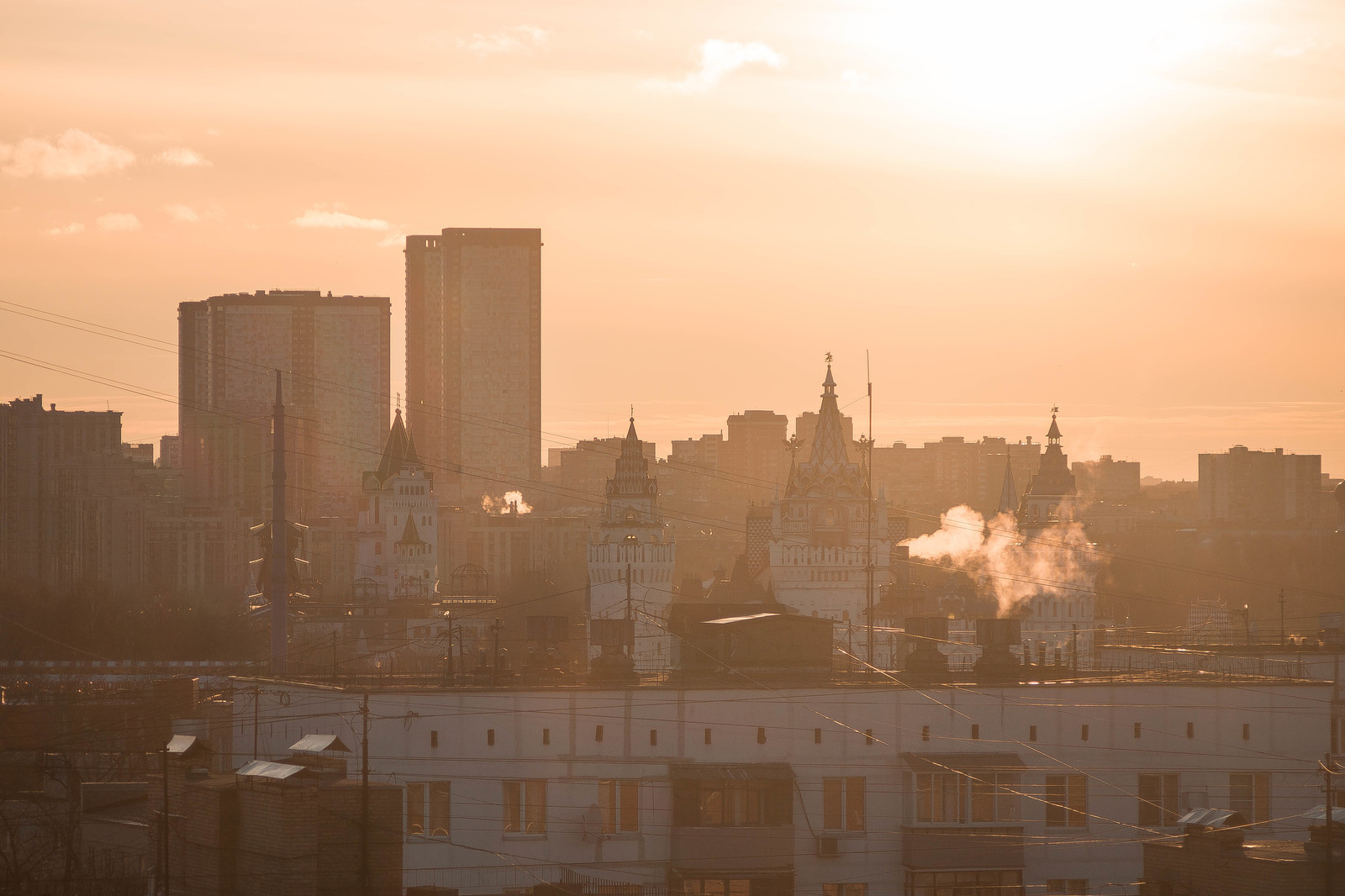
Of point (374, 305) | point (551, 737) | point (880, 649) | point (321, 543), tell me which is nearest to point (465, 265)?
point (374, 305)

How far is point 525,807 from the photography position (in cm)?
2941

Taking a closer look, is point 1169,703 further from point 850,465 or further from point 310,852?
point 850,465

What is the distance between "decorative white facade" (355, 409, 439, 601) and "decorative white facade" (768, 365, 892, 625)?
87.7 ft

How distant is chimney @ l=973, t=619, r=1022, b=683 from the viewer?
107 ft

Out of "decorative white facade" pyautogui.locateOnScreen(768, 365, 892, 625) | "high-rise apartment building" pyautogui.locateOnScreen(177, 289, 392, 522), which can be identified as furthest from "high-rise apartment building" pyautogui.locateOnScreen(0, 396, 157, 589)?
"decorative white facade" pyautogui.locateOnScreen(768, 365, 892, 625)

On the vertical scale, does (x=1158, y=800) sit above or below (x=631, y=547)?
below

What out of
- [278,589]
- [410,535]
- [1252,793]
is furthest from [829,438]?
[1252,793]

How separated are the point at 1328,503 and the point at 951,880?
151519mm

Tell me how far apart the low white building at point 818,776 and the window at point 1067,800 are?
3 centimetres

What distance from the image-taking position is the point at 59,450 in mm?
120312

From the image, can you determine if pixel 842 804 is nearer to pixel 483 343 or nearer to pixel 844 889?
pixel 844 889

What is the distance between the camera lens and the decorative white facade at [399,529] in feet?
369

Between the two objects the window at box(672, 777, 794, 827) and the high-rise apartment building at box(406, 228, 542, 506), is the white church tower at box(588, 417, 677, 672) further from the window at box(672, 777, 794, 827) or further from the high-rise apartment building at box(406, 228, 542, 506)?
the high-rise apartment building at box(406, 228, 542, 506)

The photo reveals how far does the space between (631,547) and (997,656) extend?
191 ft
